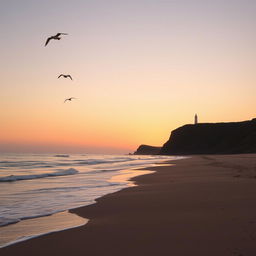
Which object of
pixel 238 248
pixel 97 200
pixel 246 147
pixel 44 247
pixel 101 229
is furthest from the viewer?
pixel 246 147

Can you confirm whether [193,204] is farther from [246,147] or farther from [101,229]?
[246,147]

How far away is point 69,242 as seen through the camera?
4680 millimetres

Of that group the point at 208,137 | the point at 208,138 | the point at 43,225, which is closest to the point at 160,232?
the point at 43,225

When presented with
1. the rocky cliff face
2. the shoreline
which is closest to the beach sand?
the shoreline

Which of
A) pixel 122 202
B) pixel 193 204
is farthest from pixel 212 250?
pixel 122 202

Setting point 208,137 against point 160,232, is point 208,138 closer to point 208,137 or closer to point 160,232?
point 208,137

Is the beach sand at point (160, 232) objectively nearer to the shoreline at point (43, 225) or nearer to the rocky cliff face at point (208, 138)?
the shoreline at point (43, 225)

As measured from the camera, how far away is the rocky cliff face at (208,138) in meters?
118

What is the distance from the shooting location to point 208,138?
131625 mm

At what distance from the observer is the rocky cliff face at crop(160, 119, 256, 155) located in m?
118

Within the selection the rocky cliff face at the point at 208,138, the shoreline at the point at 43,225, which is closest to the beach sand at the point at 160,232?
the shoreline at the point at 43,225

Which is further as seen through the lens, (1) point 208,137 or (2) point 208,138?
(1) point 208,137

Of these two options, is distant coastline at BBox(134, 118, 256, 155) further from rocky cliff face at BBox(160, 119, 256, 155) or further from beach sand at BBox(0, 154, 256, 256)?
beach sand at BBox(0, 154, 256, 256)

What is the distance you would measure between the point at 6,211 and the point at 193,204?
4120mm
